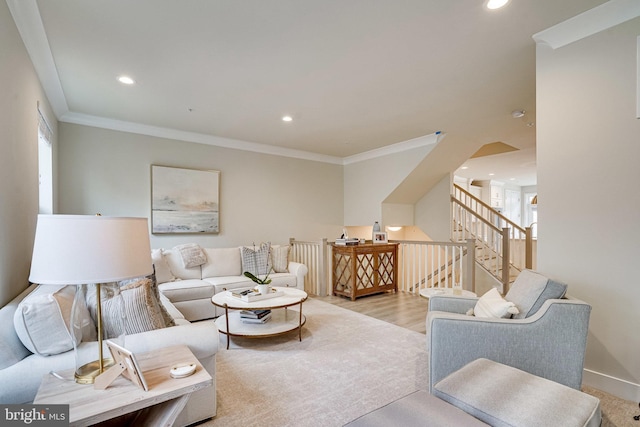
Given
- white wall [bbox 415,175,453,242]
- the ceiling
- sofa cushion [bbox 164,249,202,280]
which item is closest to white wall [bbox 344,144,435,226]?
the ceiling

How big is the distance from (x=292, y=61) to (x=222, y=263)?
2922 mm

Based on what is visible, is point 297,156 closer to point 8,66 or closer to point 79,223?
point 8,66

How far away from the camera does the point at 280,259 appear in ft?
15.5

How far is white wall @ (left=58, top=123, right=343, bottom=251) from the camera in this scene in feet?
12.7

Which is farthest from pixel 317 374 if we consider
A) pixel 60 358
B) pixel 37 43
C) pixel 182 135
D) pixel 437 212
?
pixel 437 212

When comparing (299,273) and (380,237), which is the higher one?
(380,237)

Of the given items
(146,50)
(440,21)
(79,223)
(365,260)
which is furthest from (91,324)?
(365,260)

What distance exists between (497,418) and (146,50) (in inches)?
125

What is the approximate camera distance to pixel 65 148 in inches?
149

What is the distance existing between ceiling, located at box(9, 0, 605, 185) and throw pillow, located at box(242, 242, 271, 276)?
1797 millimetres

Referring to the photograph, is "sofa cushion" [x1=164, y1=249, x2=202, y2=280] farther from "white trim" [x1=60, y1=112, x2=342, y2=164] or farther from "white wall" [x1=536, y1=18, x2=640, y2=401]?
"white wall" [x1=536, y1=18, x2=640, y2=401]

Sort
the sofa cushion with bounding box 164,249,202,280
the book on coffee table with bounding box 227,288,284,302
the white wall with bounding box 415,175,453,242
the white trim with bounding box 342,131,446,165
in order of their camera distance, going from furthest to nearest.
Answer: the white wall with bounding box 415,175,453,242 < the white trim with bounding box 342,131,446,165 < the sofa cushion with bounding box 164,249,202,280 < the book on coffee table with bounding box 227,288,284,302

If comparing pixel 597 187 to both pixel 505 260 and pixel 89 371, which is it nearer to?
pixel 89 371

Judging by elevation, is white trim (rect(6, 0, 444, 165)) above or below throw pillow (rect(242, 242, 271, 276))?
above
